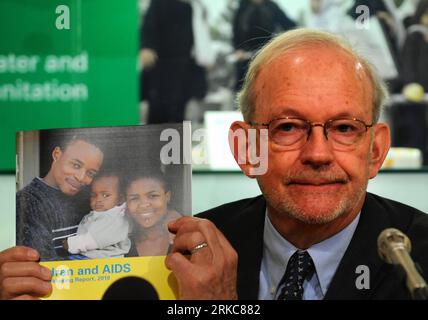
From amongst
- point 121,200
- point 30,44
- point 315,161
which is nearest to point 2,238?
point 121,200

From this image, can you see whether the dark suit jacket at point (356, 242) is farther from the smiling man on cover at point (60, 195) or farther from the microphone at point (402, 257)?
the smiling man on cover at point (60, 195)

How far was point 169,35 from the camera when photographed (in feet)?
5.42

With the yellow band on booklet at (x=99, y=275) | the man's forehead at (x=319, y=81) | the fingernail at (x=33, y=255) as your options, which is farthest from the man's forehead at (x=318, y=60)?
the fingernail at (x=33, y=255)

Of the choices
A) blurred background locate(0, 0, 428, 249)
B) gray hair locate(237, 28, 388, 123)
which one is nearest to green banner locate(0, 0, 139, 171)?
blurred background locate(0, 0, 428, 249)

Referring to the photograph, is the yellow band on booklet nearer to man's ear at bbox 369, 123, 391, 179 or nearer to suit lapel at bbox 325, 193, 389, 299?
suit lapel at bbox 325, 193, 389, 299

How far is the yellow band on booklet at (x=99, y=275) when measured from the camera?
142 cm

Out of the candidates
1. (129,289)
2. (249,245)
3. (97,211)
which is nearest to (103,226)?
(97,211)

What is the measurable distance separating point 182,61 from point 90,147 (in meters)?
0.39

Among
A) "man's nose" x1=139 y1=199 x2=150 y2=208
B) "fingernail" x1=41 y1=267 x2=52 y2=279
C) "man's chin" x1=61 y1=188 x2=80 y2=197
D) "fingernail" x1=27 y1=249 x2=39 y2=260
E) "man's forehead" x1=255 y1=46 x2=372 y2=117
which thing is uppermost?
"man's forehead" x1=255 y1=46 x2=372 y2=117

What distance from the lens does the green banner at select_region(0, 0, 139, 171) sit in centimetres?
156

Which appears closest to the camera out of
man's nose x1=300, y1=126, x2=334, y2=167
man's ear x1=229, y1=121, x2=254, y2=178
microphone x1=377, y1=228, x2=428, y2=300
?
microphone x1=377, y1=228, x2=428, y2=300

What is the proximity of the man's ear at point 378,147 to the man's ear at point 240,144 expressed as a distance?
246 mm

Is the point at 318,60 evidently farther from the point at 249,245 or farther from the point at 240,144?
the point at 249,245

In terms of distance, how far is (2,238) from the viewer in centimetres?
155
